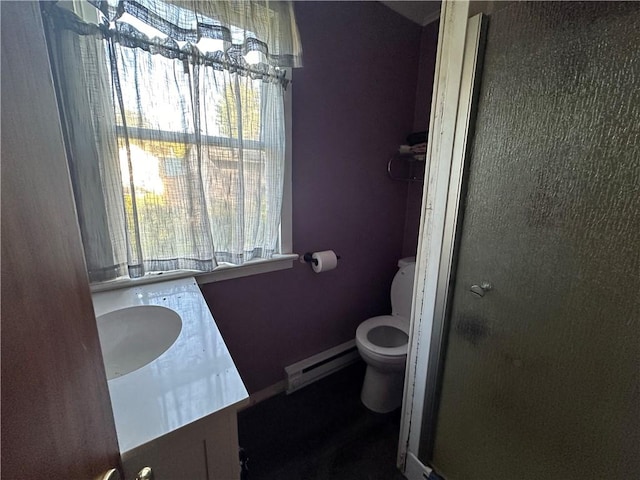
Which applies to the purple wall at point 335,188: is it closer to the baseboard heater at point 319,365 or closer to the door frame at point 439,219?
the baseboard heater at point 319,365

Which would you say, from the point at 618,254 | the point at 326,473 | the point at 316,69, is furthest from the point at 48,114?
the point at 326,473

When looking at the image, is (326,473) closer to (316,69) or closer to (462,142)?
(462,142)

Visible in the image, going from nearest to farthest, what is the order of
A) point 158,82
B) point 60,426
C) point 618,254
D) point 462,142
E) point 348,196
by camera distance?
1. point 60,426
2. point 618,254
3. point 462,142
4. point 158,82
5. point 348,196

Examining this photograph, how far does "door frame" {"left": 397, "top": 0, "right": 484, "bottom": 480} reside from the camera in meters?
0.89

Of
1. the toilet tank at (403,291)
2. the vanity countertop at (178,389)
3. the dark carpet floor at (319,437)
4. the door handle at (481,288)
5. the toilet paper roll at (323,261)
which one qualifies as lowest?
the dark carpet floor at (319,437)

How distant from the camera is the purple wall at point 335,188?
149cm

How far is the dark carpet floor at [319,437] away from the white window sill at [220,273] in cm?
85

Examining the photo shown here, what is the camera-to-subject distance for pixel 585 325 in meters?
0.75

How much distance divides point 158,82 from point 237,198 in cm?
53

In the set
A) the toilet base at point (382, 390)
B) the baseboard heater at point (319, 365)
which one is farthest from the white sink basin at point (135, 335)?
the toilet base at point (382, 390)

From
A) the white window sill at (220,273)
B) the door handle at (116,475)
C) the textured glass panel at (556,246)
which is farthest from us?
the white window sill at (220,273)

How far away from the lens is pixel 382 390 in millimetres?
1609

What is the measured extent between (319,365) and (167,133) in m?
1.60

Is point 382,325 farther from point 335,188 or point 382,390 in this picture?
point 335,188
